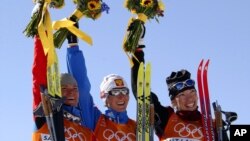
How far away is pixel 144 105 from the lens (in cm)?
1052

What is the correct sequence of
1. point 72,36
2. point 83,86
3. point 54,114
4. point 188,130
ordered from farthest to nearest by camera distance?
point 72,36 → point 188,130 → point 83,86 → point 54,114

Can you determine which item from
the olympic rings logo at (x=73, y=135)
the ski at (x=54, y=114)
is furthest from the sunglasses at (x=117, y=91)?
the ski at (x=54, y=114)

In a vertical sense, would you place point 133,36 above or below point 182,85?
above

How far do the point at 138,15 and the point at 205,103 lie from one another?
6.19 feet

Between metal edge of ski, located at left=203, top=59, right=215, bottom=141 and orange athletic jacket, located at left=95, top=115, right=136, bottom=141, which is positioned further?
metal edge of ski, located at left=203, top=59, right=215, bottom=141

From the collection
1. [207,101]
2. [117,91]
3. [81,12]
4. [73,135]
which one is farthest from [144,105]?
[81,12]

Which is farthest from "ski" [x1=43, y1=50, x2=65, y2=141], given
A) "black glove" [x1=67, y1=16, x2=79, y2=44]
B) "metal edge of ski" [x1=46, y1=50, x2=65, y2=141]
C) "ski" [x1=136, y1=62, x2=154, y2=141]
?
"ski" [x1=136, y1=62, x2=154, y2=141]

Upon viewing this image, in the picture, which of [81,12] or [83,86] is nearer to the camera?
[83,86]

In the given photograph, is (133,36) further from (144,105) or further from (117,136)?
(117,136)

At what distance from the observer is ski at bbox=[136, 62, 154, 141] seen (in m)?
10.4

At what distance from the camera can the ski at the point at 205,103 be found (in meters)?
10.5

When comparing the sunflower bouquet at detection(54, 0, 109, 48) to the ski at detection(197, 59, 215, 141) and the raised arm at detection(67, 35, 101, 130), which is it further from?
the ski at detection(197, 59, 215, 141)

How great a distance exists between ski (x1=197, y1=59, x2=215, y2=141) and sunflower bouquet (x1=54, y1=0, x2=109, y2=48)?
2130 millimetres

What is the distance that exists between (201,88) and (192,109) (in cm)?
73
